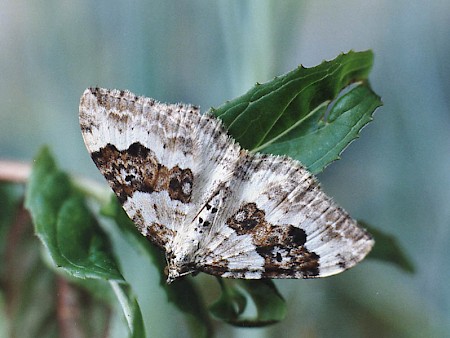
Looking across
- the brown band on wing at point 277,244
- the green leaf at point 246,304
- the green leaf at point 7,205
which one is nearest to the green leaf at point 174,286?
the green leaf at point 246,304

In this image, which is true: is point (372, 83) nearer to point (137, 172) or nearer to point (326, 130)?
point (326, 130)

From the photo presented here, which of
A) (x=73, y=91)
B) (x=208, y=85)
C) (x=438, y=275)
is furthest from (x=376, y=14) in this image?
(x=73, y=91)

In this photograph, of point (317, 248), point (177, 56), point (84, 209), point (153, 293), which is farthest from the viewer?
point (177, 56)

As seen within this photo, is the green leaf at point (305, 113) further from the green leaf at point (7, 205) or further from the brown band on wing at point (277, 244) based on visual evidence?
the green leaf at point (7, 205)

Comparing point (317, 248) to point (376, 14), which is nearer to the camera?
point (317, 248)

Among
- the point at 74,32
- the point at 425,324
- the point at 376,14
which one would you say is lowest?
the point at 425,324

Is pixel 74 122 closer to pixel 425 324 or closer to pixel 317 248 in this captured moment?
pixel 317 248

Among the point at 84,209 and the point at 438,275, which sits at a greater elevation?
the point at 84,209
